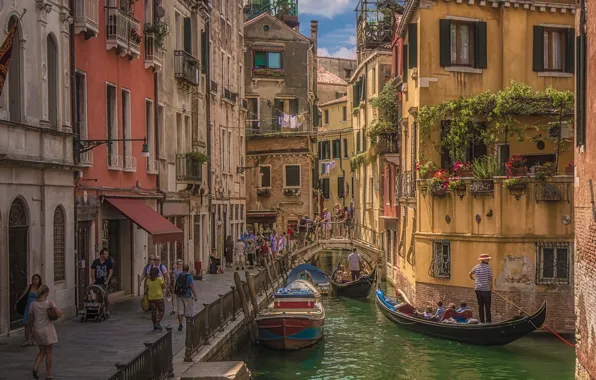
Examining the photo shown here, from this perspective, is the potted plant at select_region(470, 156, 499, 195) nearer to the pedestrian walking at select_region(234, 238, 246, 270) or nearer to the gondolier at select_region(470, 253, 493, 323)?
the gondolier at select_region(470, 253, 493, 323)

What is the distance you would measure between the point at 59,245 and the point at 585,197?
10.7 meters

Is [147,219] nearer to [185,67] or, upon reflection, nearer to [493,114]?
[185,67]

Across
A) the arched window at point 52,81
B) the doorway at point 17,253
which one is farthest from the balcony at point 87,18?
the doorway at point 17,253

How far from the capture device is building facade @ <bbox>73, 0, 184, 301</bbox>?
20688 millimetres

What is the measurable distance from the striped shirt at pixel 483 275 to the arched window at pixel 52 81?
33.9 ft

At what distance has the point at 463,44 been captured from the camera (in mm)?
26344

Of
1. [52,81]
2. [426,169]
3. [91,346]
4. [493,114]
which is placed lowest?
[91,346]

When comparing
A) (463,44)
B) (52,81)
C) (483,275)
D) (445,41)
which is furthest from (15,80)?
(463,44)

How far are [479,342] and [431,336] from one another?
1.65 meters

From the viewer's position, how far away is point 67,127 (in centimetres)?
1930

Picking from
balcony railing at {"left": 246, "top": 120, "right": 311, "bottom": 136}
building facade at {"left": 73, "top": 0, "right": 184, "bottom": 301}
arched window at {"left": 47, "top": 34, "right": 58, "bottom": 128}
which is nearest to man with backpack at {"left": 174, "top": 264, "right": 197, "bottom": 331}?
building facade at {"left": 73, "top": 0, "right": 184, "bottom": 301}

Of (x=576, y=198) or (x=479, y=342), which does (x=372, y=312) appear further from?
(x=576, y=198)

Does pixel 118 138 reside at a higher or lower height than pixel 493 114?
lower

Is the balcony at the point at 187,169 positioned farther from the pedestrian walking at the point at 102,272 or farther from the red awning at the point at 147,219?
the pedestrian walking at the point at 102,272
